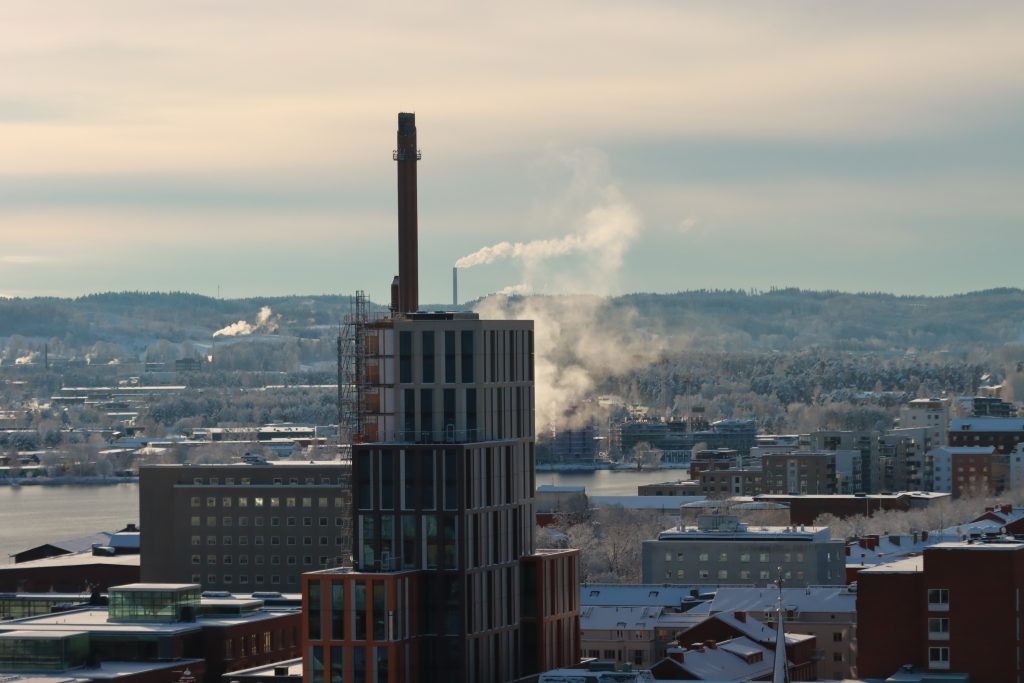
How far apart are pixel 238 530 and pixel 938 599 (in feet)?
92.5

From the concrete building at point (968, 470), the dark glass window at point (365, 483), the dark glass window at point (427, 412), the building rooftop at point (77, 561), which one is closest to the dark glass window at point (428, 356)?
the dark glass window at point (427, 412)

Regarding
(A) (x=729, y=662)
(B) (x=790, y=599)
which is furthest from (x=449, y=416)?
Result: (B) (x=790, y=599)

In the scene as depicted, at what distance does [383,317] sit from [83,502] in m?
94.1

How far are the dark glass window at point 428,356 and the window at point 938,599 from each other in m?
8.03

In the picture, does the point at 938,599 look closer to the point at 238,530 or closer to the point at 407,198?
the point at 407,198

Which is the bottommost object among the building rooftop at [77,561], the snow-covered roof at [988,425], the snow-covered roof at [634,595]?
the snow-covered roof at [634,595]

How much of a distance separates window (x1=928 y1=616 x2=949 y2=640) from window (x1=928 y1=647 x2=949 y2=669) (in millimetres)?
161

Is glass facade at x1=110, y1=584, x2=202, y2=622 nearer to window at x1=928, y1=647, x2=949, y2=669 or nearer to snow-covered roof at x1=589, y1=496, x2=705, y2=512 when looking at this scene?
window at x1=928, y1=647, x2=949, y2=669

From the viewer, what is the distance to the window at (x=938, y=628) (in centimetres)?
3475

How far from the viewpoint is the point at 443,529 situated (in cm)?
3616

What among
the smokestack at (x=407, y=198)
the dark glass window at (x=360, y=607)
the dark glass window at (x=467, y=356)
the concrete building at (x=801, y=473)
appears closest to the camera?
the dark glass window at (x=360, y=607)

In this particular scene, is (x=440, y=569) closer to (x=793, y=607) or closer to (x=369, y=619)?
(x=369, y=619)

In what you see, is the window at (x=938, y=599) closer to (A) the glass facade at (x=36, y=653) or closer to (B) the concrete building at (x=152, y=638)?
(B) the concrete building at (x=152, y=638)

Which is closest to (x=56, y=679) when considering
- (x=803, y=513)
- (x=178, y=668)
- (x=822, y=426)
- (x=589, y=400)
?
(x=178, y=668)
